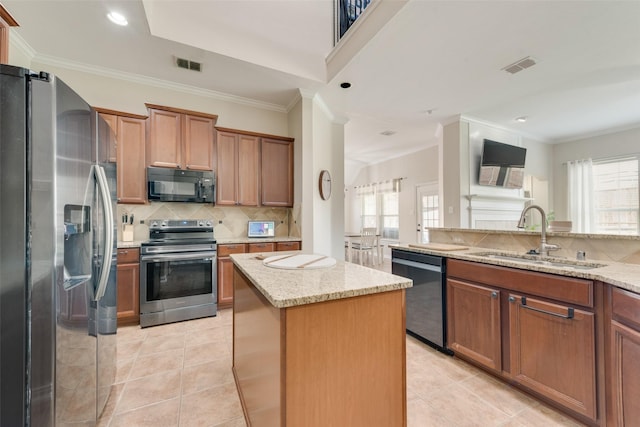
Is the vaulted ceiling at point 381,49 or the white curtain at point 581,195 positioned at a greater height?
the vaulted ceiling at point 381,49

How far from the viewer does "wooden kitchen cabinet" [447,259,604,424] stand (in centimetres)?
150

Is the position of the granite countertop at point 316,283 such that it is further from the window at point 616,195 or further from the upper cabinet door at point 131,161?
the window at point 616,195

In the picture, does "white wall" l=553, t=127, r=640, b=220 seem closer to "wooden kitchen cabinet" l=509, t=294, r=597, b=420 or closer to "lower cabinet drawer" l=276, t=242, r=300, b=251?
"wooden kitchen cabinet" l=509, t=294, r=597, b=420

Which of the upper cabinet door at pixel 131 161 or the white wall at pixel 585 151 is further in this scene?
the white wall at pixel 585 151

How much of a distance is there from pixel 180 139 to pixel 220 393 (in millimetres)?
2868

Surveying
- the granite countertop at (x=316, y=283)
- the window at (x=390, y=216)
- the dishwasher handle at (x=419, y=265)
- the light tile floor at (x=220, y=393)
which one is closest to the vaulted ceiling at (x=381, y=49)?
the dishwasher handle at (x=419, y=265)

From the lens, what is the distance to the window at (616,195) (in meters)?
5.10

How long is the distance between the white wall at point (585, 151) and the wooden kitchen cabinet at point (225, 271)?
7.04 meters

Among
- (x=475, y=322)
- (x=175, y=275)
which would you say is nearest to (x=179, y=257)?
(x=175, y=275)

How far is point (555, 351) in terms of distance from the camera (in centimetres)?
163

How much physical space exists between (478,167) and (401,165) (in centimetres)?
276

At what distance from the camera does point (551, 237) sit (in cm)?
219

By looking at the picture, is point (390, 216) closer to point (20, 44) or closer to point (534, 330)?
point (534, 330)

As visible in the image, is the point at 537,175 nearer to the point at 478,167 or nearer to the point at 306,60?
the point at 478,167
